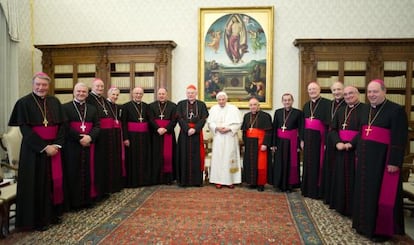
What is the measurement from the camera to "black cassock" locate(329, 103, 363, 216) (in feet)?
13.9

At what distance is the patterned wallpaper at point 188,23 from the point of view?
769 cm

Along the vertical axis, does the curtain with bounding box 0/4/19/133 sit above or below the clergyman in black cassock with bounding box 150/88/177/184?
above

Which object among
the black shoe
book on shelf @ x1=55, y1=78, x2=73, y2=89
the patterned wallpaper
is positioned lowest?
the black shoe

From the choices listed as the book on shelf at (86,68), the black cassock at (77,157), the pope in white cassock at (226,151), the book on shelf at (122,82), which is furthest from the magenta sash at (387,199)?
the book on shelf at (86,68)

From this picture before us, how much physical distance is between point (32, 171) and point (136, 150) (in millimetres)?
2336

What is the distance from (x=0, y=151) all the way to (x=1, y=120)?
675 millimetres

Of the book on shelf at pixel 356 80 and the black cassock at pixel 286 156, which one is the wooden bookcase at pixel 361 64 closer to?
the book on shelf at pixel 356 80

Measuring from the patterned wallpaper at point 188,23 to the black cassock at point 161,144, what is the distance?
82.2 inches

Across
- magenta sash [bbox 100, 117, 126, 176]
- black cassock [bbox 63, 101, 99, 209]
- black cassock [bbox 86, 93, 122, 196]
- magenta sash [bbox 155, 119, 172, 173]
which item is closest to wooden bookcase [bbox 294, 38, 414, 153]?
magenta sash [bbox 155, 119, 172, 173]

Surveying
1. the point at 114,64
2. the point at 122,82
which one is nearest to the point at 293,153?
the point at 122,82

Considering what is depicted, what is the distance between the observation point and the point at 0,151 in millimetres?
7051

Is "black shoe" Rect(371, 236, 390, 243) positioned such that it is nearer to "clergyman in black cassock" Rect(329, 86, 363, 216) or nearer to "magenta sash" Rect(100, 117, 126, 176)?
"clergyman in black cassock" Rect(329, 86, 363, 216)

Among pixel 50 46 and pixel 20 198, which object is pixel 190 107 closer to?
pixel 20 198

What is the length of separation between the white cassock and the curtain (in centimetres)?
470
